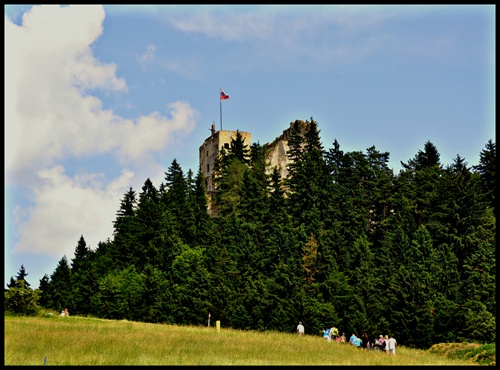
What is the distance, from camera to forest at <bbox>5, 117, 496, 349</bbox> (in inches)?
2231

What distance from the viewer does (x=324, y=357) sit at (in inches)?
1061

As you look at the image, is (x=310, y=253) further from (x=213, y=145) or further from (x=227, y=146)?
(x=213, y=145)

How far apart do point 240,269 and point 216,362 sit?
45.7 m

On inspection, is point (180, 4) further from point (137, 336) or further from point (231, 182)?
point (231, 182)

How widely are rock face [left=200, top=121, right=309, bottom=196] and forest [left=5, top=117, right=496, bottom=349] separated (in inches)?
103

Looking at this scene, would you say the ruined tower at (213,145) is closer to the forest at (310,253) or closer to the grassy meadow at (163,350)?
the forest at (310,253)

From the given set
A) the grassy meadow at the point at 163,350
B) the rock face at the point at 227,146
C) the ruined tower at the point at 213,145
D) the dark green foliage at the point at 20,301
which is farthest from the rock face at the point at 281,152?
the grassy meadow at the point at 163,350

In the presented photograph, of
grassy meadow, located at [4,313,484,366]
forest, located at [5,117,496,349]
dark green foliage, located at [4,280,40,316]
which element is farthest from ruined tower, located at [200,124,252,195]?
grassy meadow, located at [4,313,484,366]

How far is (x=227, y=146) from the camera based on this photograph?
101 metres

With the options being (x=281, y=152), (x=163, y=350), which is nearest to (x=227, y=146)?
(x=281, y=152)

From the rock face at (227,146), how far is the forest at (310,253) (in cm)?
262

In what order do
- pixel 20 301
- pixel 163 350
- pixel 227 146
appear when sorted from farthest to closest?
pixel 227 146
pixel 20 301
pixel 163 350

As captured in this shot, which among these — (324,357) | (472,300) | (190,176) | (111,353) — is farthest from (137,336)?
(190,176)

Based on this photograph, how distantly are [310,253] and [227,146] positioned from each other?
36353mm
